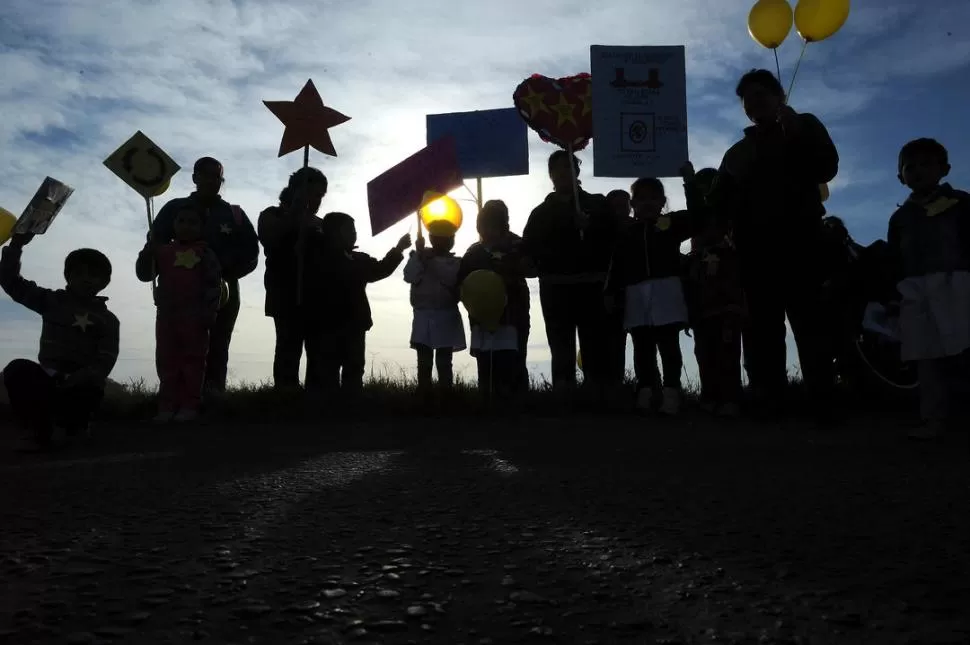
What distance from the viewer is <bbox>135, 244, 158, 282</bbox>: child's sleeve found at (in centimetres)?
533

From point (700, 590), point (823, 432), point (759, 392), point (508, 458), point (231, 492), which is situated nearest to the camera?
point (700, 590)

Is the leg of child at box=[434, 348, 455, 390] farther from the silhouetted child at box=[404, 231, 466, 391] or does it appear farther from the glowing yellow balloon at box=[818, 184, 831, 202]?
the glowing yellow balloon at box=[818, 184, 831, 202]

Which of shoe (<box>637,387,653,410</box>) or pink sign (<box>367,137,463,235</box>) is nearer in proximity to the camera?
shoe (<box>637,387,653,410</box>)

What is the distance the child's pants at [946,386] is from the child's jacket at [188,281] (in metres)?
4.07

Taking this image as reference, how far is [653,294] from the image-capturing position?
16.4 feet

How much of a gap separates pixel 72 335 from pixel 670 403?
11.3ft

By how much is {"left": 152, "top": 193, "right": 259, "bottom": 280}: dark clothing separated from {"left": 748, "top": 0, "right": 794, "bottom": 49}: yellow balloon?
3.76 metres

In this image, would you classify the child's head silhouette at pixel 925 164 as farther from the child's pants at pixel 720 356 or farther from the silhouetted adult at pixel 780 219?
the child's pants at pixel 720 356

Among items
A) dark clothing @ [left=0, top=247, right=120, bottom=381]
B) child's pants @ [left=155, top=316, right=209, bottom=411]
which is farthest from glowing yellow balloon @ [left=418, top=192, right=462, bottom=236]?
dark clothing @ [left=0, top=247, right=120, bottom=381]

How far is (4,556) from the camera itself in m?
1.60

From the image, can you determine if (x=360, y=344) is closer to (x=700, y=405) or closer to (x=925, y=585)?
(x=700, y=405)

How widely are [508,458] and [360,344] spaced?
10.8ft

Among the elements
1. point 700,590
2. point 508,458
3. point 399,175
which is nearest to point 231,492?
point 508,458

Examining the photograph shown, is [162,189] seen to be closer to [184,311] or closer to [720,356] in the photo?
[184,311]
